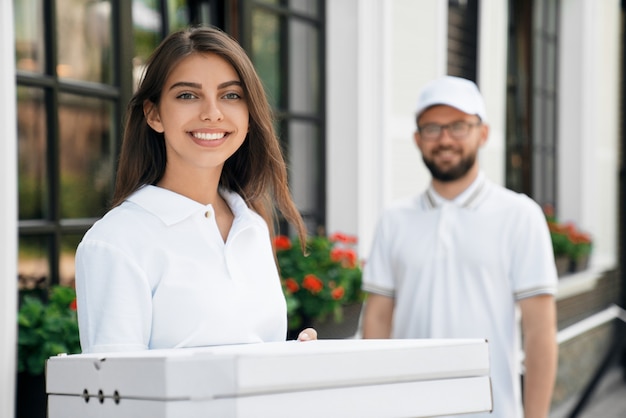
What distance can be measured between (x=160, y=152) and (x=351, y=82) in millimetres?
3182

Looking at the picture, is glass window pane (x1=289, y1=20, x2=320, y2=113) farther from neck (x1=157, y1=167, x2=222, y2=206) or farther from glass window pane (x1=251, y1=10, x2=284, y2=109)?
neck (x1=157, y1=167, x2=222, y2=206)

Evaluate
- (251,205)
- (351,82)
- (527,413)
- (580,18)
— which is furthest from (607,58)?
(251,205)

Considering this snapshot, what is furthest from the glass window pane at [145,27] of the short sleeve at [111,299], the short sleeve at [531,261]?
the short sleeve at [111,299]

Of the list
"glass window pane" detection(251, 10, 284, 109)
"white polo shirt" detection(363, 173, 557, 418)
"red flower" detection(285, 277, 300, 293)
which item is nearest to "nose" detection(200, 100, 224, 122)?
"white polo shirt" detection(363, 173, 557, 418)

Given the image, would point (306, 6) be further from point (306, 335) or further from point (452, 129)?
point (306, 335)

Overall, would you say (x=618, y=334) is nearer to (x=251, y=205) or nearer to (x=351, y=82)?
(x=351, y=82)

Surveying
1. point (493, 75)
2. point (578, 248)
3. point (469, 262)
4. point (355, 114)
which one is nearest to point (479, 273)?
point (469, 262)

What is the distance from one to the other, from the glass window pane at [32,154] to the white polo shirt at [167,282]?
68.9 inches

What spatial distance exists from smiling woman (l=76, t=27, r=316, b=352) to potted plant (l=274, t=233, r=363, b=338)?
6.74 feet

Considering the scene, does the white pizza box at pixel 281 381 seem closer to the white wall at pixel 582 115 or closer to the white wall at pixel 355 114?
the white wall at pixel 355 114

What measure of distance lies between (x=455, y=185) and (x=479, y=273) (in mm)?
293

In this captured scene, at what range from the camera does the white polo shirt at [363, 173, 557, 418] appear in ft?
8.33

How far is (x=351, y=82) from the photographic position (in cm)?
474

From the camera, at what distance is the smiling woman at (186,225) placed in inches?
54.1
